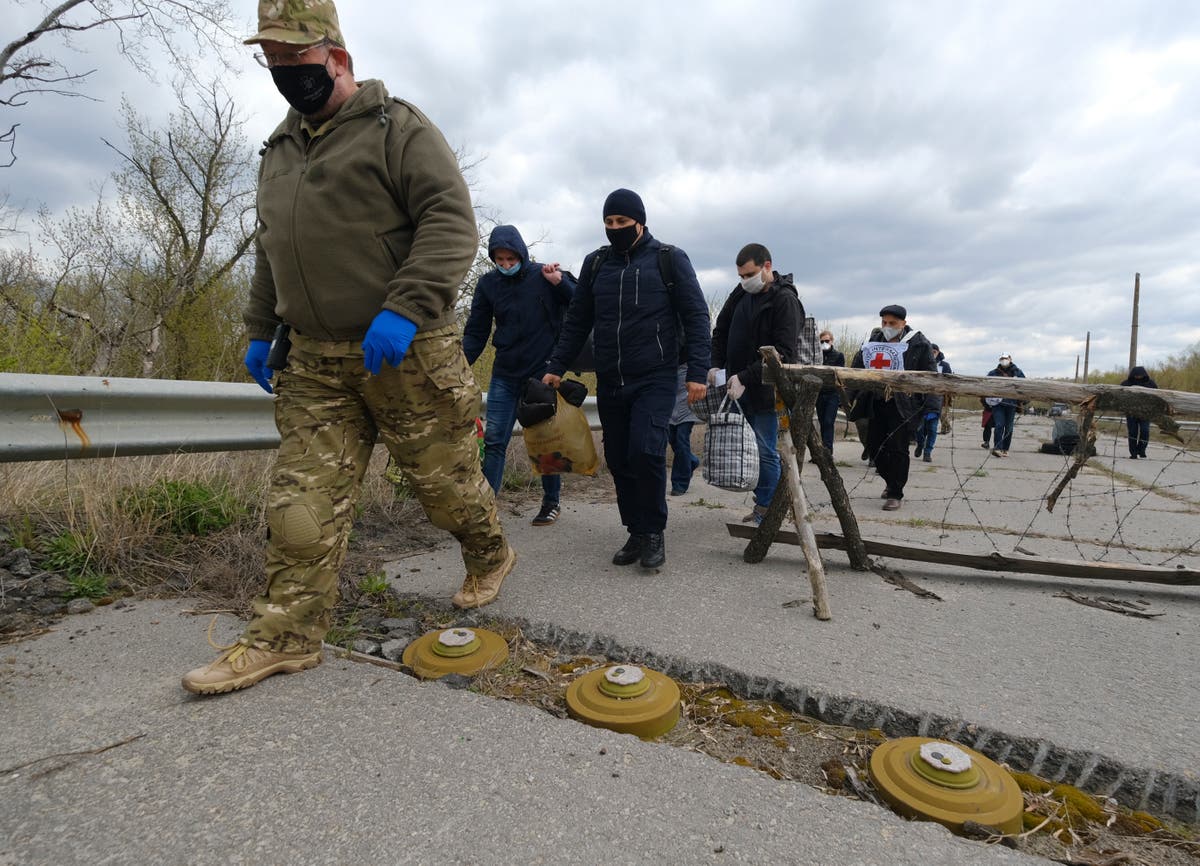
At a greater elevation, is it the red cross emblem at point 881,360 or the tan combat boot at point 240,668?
the red cross emblem at point 881,360

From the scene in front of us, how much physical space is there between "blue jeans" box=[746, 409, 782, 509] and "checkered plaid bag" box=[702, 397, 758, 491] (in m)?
0.68

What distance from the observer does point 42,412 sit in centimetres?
258

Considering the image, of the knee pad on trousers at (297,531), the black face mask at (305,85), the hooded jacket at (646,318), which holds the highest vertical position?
the black face mask at (305,85)

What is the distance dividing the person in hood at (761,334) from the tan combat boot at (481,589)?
6.73 feet

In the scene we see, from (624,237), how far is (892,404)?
3490 mm

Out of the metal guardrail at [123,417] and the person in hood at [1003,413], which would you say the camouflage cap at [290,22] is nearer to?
the metal guardrail at [123,417]

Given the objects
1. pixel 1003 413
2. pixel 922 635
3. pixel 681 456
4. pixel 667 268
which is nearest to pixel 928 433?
pixel 1003 413

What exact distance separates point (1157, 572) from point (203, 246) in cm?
1105

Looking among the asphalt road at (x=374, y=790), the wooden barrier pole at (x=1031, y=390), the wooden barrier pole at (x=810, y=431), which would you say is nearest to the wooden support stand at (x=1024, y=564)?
the wooden barrier pole at (x=810, y=431)

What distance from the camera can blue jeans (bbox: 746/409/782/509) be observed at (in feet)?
14.7

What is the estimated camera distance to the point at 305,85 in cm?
222

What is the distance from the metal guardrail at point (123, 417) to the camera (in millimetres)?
2510

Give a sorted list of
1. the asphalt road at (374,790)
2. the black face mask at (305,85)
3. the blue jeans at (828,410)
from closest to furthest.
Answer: the asphalt road at (374,790)
the black face mask at (305,85)
the blue jeans at (828,410)

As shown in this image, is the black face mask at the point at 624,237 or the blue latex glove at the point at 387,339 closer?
the blue latex glove at the point at 387,339
